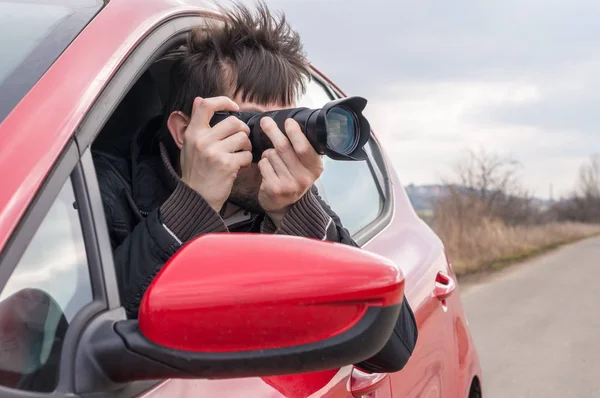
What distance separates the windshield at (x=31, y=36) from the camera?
1.01 metres

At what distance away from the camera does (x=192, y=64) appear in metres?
1.64

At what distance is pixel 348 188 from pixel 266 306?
1626 mm

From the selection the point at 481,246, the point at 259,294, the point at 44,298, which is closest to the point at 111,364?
the point at 44,298

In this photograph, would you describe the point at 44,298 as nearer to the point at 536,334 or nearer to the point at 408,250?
the point at 408,250

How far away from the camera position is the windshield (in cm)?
101

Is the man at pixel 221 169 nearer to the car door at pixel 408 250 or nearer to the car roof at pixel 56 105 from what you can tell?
the car roof at pixel 56 105

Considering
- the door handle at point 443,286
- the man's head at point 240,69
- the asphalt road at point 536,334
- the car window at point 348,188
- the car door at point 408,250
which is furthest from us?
the asphalt road at point 536,334

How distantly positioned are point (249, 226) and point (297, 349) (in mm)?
805

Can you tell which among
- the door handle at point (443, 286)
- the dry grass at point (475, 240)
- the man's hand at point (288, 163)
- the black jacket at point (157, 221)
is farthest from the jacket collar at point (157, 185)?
the dry grass at point (475, 240)

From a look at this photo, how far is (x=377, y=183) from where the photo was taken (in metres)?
2.66

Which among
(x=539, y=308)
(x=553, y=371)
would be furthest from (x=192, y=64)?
(x=539, y=308)

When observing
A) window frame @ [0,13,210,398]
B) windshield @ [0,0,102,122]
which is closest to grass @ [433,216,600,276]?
windshield @ [0,0,102,122]

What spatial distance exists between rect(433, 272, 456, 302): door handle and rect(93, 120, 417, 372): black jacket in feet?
2.53

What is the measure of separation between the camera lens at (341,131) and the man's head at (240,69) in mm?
285
